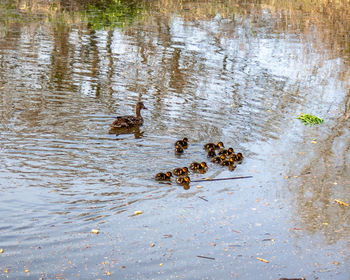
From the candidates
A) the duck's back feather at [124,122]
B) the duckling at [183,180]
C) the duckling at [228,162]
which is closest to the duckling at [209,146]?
the duckling at [228,162]

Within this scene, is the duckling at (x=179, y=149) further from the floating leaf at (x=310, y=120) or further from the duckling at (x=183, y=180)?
the floating leaf at (x=310, y=120)

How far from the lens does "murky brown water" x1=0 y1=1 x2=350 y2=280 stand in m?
5.42

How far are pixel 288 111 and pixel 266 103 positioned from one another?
1.76ft

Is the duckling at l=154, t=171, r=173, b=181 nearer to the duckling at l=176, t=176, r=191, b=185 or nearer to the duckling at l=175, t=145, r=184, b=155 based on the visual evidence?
the duckling at l=176, t=176, r=191, b=185

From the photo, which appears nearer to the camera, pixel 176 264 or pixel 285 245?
pixel 176 264

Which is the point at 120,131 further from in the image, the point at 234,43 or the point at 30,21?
the point at 30,21

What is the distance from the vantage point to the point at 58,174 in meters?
7.10

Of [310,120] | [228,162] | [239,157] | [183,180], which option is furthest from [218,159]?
[310,120]

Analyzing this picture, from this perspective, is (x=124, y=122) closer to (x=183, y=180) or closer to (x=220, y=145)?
(x=220, y=145)

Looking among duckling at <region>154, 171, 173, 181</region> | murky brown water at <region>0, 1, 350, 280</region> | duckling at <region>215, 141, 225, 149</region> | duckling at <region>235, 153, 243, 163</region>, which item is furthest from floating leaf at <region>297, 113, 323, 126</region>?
duckling at <region>154, 171, 173, 181</region>

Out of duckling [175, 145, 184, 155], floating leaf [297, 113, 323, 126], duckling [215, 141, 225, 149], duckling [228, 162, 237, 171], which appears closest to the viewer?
duckling [228, 162, 237, 171]

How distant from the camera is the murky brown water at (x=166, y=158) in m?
5.42

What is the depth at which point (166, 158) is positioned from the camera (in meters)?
7.90

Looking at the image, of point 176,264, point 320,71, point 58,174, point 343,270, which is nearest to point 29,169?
point 58,174
